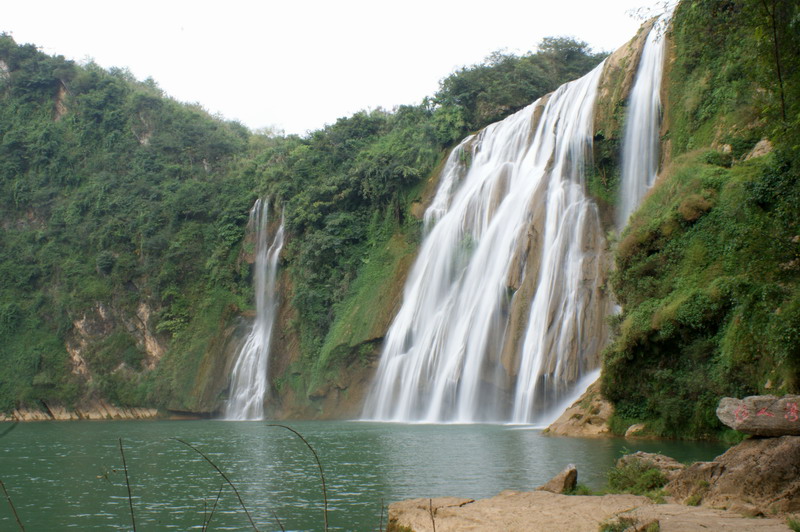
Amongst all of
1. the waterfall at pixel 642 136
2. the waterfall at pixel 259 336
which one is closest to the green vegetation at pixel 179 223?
the waterfall at pixel 259 336

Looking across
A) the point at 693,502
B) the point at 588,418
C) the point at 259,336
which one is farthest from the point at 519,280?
the point at 259,336

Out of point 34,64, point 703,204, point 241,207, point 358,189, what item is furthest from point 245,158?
point 703,204

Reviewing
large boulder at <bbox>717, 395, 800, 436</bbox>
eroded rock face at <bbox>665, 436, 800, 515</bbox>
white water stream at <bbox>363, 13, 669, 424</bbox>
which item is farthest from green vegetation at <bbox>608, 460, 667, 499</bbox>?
white water stream at <bbox>363, 13, 669, 424</bbox>

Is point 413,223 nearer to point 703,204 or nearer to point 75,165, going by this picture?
point 703,204

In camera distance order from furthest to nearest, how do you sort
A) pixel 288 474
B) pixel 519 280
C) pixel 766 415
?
pixel 519 280 → pixel 288 474 → pixel 766 415

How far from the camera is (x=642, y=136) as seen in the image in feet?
75.0

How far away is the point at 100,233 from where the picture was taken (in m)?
43.6

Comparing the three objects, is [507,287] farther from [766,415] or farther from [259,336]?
[259,336]

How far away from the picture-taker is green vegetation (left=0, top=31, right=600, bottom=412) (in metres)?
34.3

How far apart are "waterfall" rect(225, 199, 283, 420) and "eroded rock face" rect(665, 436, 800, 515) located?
1100 inches

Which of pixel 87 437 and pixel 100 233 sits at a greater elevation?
pixel 100 233

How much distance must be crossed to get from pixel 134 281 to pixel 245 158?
1158cm

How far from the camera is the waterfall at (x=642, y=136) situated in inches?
882

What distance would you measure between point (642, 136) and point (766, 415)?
16.4m
